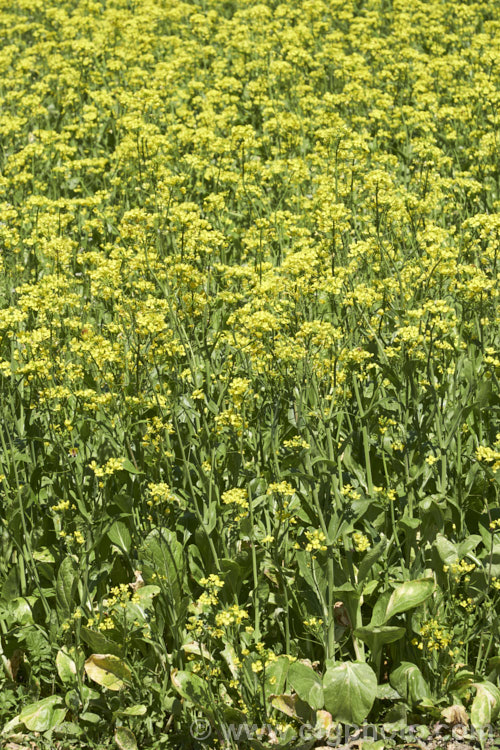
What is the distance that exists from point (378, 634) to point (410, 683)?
24 cm

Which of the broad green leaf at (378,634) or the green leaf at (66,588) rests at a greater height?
the green leaf at (66,588)

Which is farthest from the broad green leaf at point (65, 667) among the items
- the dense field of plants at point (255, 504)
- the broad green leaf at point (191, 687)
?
the broad green leaf at point (191, 687)

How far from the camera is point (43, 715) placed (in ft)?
12.7

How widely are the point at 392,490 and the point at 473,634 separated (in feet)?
2.41

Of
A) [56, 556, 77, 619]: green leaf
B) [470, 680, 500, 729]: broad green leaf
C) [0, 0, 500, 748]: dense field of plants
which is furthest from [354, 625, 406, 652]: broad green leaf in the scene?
[56, 556, 77, 619]: green leaf

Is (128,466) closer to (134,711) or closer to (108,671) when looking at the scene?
(108,671)

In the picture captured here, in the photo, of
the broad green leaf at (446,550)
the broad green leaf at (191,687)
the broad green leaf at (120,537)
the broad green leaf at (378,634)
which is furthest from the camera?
the broad green leaf at (120,537)

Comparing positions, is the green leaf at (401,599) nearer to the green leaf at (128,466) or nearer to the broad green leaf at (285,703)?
the broad green leaf at (285,703)

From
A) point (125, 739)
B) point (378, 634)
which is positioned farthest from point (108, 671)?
point (378, 634)

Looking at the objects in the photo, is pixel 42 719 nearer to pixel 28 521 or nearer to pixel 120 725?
pixel 120 725

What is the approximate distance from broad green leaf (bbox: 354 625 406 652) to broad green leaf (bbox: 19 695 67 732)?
53.2 inches

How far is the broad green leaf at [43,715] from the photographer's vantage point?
386 cm

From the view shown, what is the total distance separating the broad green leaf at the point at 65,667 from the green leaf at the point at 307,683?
98cm

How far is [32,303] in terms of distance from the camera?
4.65 meters
